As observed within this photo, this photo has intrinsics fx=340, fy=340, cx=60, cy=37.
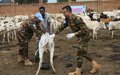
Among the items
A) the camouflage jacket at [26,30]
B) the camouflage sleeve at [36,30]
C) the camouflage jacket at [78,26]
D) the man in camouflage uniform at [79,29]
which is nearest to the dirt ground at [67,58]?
the man in camouflage uniform at [79,29]

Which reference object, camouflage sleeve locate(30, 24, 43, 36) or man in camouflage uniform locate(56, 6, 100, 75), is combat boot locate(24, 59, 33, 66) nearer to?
camouflage sleeve locate(30, 24, 43, 36)

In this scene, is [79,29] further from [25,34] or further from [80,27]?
[25,34]

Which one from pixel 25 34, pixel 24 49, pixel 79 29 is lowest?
pixel 24 49

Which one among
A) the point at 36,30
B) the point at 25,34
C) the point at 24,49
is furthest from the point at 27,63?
the point at 36,30

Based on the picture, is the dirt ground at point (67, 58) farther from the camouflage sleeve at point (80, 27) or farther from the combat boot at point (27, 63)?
the camouflage sleeve at point (80, 27)

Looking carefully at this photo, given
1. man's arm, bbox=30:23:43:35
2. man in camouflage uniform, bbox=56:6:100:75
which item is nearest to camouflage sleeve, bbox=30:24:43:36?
man's arm, bbox=30:23:43:35

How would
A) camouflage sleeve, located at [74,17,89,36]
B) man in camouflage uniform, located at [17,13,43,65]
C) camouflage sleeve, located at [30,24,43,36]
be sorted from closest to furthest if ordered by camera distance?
camouflage sleeve, located at [74,17,89,36] < camouflage sleeve, located at [30,24,43,36] < man in camouflage uniform, located at [17,13,43,65]

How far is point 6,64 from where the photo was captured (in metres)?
12.3

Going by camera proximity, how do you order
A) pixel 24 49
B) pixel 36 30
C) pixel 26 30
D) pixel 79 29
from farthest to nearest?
pixel 24 49, pixel 26 30, pixel 36 30, pixel 79 29

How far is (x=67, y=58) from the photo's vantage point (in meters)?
12.6

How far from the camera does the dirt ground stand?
10961 mm

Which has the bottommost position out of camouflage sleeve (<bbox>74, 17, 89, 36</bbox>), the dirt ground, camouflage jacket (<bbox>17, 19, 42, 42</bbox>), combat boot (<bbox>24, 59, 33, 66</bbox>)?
the dirt ground

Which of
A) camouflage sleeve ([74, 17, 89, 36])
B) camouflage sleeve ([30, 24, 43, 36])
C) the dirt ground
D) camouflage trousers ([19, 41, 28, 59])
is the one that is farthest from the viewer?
camouflage trousers ([19, 41, 28, 59])

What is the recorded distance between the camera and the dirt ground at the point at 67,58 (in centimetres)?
1096
